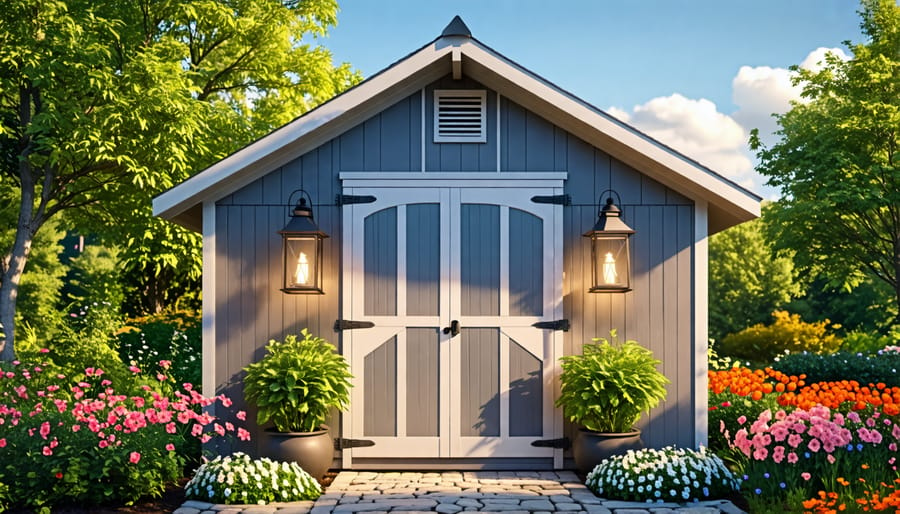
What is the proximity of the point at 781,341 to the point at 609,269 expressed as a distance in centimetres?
1305

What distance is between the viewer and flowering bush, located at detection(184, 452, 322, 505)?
230 inches

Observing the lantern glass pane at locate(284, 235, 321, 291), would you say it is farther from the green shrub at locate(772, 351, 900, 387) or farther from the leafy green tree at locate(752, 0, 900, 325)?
the leafy green tree at locate(752, 0, 900, 325)

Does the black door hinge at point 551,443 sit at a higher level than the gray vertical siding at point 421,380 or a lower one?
lower

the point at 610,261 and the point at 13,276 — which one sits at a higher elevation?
the point at 610,261

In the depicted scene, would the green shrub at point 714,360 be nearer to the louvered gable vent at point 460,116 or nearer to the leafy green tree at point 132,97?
the louvered gable vent at point 460,116

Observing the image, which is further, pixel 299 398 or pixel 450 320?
pixel 450 320

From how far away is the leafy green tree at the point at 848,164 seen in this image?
16.8m

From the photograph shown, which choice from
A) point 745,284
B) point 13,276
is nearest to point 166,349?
point 13,276

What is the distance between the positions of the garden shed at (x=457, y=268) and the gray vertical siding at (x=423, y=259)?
2 cm

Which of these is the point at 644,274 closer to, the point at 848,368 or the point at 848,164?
the point at 848,368

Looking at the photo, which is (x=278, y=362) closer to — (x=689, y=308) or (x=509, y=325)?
(x=509, y=325)

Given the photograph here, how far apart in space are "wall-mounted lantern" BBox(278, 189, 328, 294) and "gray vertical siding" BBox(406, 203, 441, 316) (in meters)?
0.76

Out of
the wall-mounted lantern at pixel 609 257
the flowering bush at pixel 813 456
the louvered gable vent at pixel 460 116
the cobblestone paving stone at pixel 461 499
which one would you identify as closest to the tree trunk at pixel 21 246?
the louvered gable vent at pixel 460 116

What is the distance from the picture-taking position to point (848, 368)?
37.8 ft
